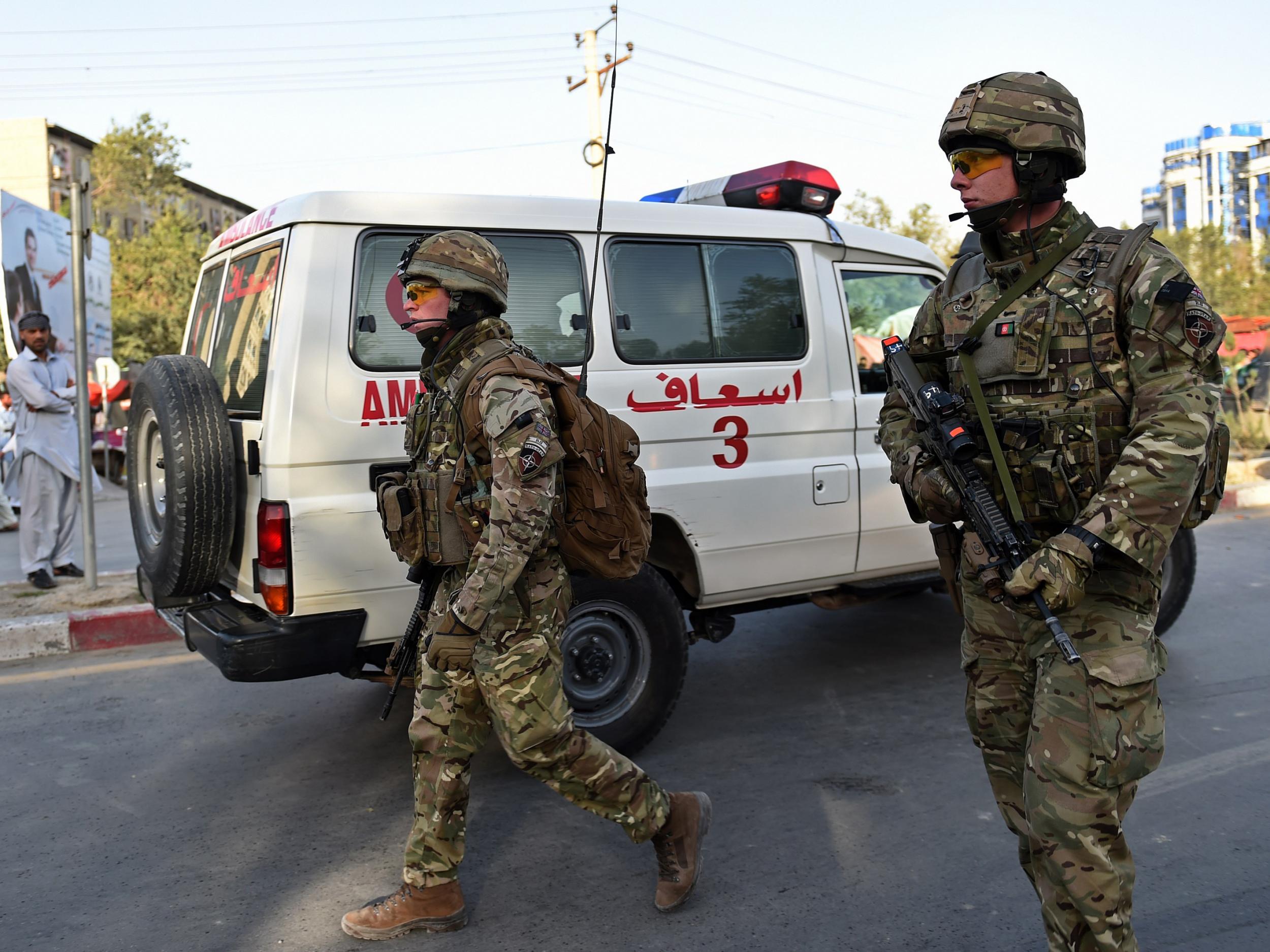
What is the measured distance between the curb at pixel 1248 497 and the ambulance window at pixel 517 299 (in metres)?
8.15

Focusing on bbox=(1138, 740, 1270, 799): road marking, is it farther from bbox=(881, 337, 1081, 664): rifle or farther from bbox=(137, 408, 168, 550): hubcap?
bbox=(137, 408, 168, 550): hubcap

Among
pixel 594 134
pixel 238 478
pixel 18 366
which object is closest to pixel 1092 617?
pixel 238 478

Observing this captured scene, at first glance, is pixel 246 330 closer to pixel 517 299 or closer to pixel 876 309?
pixel 517 299

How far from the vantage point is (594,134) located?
19.8 metres

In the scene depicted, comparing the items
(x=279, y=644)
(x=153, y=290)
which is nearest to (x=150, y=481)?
(x=279, y=644)

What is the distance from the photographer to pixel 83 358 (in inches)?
259

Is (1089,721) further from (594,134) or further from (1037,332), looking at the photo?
(594,134)

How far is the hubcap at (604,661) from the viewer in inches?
157

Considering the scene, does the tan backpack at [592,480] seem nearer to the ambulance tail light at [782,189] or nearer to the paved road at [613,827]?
the paved road at [613,827]

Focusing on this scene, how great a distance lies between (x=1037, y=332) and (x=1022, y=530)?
0.41m

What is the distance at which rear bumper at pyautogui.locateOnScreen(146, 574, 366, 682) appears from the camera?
352cm

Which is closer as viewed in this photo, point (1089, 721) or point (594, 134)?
point (1089, 721)

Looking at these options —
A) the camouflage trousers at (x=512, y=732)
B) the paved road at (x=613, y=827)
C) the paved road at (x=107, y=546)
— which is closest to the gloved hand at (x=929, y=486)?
the camouflage trousers at (x=512, y=732)

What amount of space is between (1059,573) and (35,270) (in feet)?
23.7
